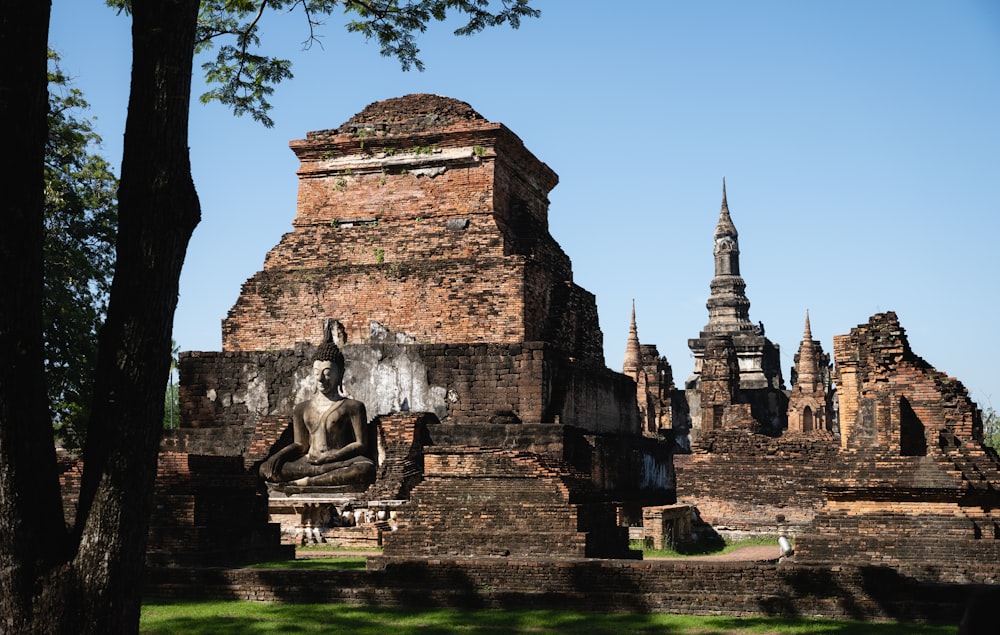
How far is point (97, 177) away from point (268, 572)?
1191 cm

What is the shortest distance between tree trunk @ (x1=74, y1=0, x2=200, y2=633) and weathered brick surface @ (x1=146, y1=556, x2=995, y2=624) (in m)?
3.89

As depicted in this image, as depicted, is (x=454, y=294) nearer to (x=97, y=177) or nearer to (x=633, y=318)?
(x=97, y=177)

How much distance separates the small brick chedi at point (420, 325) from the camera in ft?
53.1

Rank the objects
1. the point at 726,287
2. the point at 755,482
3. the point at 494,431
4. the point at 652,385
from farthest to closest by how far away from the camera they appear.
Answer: the point at 726,287
the point at 652,385
the point at 755,482
the point at 494,431

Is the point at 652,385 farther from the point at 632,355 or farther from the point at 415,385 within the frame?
the point at 415,385

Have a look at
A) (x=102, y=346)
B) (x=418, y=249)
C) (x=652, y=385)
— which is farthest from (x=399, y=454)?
(x=652, y=385)

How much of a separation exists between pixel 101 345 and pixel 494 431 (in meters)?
10.3

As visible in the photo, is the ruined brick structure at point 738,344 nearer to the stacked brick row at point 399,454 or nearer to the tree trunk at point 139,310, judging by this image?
the stacked brick row at point 399,454

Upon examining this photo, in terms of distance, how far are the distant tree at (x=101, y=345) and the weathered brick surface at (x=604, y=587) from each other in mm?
3885

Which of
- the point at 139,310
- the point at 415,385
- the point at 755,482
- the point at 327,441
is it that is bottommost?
the point at 755,482

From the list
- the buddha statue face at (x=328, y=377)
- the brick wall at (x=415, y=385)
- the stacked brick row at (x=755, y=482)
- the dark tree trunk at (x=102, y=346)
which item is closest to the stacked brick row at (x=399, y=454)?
the buddha statue face at (x=328, y=377)

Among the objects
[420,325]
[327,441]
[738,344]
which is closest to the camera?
[327,441]

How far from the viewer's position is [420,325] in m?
18.4

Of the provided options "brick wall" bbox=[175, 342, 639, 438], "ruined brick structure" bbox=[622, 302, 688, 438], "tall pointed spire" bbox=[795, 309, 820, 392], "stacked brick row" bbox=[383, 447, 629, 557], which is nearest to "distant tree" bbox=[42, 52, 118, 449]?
"brick wall" bbox=[175, 342, 639, 438]
